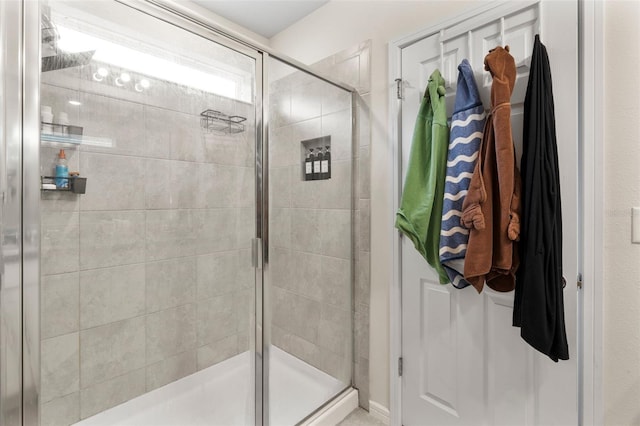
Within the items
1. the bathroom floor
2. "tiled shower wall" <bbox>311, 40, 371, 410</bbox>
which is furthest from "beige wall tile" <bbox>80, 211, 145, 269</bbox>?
the bathroom floor

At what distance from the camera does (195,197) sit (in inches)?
52.7

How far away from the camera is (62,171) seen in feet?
3.50

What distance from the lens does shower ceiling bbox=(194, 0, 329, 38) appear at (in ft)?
6.50

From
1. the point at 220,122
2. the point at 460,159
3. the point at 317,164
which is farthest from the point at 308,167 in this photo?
the point at 460,159

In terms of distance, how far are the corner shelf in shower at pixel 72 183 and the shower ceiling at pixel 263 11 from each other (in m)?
1.47

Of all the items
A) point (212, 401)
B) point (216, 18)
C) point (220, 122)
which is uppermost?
point (216, 18)

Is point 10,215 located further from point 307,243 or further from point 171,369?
point 307,243

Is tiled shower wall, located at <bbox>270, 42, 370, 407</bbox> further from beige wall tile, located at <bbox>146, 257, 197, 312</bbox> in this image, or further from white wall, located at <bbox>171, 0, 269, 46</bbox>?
white wall, located at <bbox>171, 0, 269, 46</bbox>

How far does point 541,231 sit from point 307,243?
101 cm

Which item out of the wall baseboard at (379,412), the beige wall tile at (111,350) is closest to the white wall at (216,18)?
the beige wall tile at (111,350)

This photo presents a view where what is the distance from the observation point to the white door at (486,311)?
1129mm

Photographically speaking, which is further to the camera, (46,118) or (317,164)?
(317,164)

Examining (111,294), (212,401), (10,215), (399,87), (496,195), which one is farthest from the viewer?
(399,87)

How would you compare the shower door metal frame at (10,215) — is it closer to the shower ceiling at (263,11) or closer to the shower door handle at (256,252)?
the shower door handle at (256,252)
